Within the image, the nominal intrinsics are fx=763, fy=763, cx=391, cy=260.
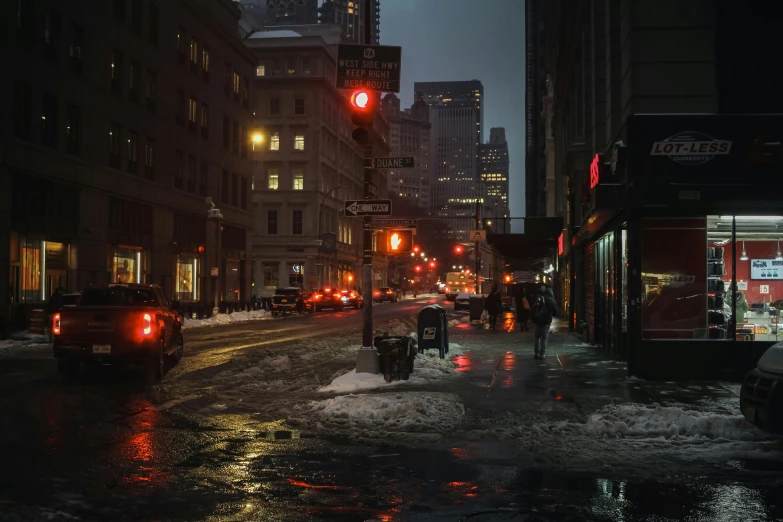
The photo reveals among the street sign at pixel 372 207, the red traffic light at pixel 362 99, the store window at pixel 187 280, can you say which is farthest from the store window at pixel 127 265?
the red traffic light at pixel 362 99

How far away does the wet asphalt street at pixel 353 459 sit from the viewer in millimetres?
6594

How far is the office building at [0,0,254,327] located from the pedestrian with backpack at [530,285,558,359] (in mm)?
21093

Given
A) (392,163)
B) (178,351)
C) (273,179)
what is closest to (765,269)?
(392,163)

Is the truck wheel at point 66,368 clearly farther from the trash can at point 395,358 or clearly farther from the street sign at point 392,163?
the street sign at point 392,163

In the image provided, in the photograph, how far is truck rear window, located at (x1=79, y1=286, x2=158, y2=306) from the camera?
1666cm

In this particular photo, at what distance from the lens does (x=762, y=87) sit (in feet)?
49.4

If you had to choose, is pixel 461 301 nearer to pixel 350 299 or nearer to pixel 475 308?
pixel 350 299

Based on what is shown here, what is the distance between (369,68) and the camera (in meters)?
15.0

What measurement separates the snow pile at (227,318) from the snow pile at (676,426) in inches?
1095

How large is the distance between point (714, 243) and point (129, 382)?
38.8ft

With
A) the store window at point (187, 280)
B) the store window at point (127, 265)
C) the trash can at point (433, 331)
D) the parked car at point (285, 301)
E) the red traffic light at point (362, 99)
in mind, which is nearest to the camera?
the red traffic light at point (362, 99)

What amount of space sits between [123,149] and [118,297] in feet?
81.2

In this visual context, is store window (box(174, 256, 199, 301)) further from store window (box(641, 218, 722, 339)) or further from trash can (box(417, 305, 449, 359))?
store window (box(641, 218, 722, 339))

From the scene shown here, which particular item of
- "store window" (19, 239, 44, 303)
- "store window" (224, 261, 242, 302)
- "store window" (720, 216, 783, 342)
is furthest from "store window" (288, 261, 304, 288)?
"store window" (720, 216, 783, 342)
